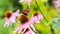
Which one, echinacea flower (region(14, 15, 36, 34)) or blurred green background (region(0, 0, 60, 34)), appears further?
blurred green background (region(0, 0, 60, 34))

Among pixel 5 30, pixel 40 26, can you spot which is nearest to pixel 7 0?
pixel 5 30

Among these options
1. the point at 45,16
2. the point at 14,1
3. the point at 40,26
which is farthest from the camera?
the point at 14,1

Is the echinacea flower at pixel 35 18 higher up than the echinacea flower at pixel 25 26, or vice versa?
the echinacea flower at pixel 35 18

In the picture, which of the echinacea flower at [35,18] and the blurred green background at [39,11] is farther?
the blurred green background at [39,11]

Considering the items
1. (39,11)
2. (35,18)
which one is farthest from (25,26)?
(39,11)

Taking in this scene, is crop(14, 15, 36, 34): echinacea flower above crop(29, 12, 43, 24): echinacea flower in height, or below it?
below

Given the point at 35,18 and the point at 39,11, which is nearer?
the point at 35,18

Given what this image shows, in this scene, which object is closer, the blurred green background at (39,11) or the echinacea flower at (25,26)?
the echinacea flower at (25,26)

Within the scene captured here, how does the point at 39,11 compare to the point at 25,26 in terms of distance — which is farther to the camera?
the point at 39,11

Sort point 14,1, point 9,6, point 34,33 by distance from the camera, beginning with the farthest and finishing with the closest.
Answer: point 14,1 → point 9,6 → point 34,33

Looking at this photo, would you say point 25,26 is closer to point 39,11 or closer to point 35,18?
point 35,18

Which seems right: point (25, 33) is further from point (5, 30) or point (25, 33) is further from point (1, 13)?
point (1, 13)
